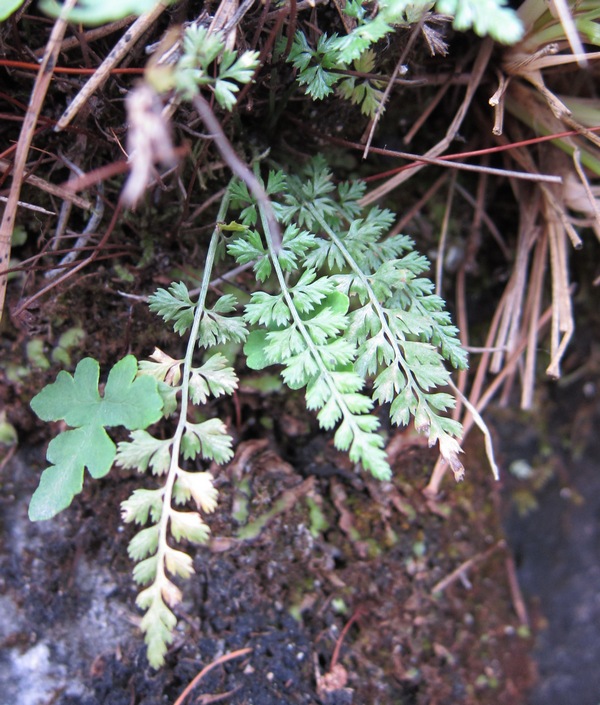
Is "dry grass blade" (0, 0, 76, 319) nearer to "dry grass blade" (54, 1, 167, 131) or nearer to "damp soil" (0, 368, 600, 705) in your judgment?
"dry grass blade" (54, 1, 167, 131)

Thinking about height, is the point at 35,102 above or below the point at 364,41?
below

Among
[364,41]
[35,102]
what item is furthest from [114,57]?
[364,41]

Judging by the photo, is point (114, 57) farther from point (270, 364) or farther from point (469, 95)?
point (469, 95)

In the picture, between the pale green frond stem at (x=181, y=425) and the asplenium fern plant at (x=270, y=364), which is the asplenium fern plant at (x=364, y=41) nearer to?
the asplenium fern plant at (x=270, y=364)

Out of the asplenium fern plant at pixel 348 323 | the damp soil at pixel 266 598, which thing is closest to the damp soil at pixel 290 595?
the damp soil at pixel 266 598

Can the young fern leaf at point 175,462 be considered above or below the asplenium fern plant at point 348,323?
below

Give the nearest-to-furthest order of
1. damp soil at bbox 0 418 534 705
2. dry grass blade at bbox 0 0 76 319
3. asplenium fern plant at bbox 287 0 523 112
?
asplenium fern plant at bbox 287 0 523 112 < dry grass blade at bbox 0 0 76 319 < damp soil at bbox 0 418 534 705

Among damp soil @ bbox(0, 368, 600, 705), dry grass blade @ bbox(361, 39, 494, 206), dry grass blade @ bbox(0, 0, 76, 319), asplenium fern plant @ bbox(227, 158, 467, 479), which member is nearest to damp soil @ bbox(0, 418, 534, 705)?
damp soil @ bbox(0, 368, 600, 705)

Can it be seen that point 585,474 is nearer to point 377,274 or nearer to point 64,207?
point 377,274
